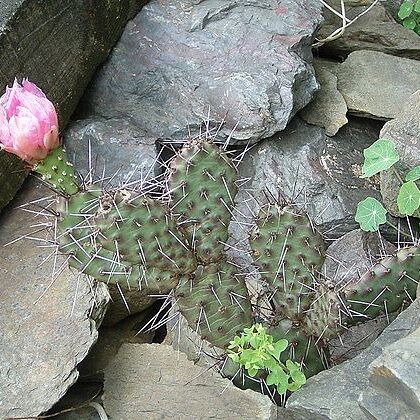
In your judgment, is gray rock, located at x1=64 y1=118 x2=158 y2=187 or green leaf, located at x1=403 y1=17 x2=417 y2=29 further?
green leaf, located at x1=403 y1=17 x2=417 y2=29

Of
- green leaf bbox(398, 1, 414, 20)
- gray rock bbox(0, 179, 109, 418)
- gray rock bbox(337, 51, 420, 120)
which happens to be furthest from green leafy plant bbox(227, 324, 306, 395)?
green leaf bbox(398, 1, 414, 20)

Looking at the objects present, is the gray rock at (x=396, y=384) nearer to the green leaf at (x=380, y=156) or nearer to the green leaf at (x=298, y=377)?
the green leaf at (x=298, y=377)

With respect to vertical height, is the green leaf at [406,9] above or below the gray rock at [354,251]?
below

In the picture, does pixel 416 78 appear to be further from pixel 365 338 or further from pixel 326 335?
pixel 326 335

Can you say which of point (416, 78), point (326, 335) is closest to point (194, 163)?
point (326, 335)

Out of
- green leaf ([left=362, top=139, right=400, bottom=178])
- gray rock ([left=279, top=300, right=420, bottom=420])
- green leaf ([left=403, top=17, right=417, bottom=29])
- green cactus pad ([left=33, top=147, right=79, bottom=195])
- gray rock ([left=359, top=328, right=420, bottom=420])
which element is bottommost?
green leaf ([left=403, top=17, right=417, bottom=29])

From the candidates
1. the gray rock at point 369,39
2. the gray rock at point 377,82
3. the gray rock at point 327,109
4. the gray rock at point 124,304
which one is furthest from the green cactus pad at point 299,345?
the gray rock at point 369,39

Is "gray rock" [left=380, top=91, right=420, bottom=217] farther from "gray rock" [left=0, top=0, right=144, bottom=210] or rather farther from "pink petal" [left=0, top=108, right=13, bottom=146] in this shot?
"pink petal" [left=0, top=108, right=13, bottom=146]

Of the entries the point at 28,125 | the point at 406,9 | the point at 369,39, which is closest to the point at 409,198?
the point at 28,125
